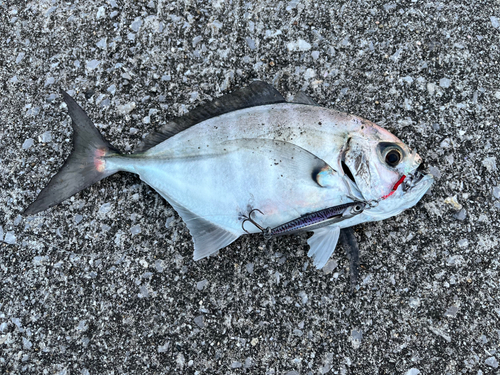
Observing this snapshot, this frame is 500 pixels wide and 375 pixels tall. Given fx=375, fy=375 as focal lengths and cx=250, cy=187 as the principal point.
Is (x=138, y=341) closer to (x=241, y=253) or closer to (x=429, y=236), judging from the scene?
(x=241, y=253)

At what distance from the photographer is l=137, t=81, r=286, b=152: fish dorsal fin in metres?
1.96

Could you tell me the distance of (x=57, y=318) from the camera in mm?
2076

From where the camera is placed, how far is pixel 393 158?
184 cm

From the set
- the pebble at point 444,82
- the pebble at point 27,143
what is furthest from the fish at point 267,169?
the pebble at point 444,82

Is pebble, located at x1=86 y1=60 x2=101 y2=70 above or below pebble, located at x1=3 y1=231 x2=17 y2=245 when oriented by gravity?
above

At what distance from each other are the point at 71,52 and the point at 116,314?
1672mm

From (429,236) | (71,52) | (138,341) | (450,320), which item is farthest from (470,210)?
(71,52)

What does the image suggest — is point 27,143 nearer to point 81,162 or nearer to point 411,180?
point 81,162

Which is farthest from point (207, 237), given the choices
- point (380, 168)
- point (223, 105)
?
point (380, 168)

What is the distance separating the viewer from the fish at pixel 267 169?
1825 mm

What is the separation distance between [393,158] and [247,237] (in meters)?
0.87

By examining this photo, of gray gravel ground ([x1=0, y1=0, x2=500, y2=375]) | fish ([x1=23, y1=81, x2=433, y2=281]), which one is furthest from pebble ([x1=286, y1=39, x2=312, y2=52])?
fish ([x1=23, y1=81, x2=433, y2=281])

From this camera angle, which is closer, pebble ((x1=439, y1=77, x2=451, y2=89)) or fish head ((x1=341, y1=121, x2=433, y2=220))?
fish head ((x1=341, y1=121, x2=433, y2=220))

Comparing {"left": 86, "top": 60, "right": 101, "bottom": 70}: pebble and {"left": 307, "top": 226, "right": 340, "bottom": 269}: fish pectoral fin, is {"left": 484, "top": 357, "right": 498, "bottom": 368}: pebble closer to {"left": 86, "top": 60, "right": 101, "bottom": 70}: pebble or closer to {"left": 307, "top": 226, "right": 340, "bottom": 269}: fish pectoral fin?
{"left": 307, "top": 226, "right": 340, "bottom": 269}: fish pectoral fin
